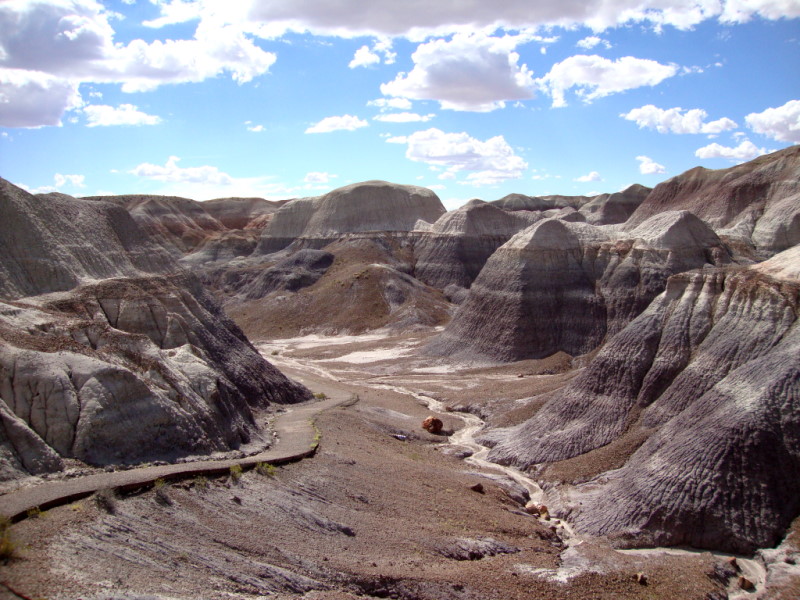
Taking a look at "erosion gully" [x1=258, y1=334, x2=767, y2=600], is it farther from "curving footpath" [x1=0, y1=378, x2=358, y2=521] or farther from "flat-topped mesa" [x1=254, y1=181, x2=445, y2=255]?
"flat-topped mesa" [x1=254, y1=181, x2=445, y2=255]

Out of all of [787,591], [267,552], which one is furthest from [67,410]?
[787,591]

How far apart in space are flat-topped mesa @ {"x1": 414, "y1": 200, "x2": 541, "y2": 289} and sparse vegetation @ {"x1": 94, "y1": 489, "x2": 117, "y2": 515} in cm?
6176

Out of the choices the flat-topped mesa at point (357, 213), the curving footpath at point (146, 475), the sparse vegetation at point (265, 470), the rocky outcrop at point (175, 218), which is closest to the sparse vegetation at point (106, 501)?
the curving footpath at point (146, 475)

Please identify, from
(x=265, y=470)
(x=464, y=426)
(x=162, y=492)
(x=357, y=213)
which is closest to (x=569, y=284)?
(x=464, y=426)

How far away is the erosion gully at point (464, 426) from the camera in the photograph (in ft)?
55.1

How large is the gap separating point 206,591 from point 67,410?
23.7 ft

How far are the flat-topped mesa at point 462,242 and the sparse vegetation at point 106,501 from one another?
6176 cm

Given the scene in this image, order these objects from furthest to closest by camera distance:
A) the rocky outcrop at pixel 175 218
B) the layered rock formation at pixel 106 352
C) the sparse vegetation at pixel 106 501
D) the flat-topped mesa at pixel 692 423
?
the rocky outcrop at pixel 175 218 < the flat-topped mesa at pixel 692 423 < the layered rock formation at pixel 106 352 < the sparse vegetation at pixel 106 501

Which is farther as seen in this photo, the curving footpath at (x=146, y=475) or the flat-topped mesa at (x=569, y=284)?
the flat-topped mesa at (x=569, y=284)

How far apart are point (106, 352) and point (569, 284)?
110ft

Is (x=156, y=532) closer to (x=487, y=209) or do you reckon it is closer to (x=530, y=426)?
(x=530, y=426)

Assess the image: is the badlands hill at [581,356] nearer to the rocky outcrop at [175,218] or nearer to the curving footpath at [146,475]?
the curving footpath at [146,475]

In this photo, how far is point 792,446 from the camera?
18703mm

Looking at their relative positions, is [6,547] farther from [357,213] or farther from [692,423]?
[357,213]
